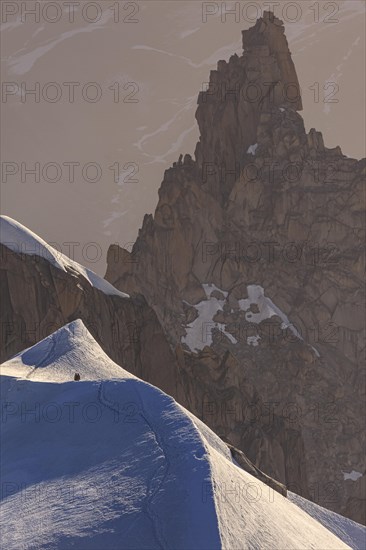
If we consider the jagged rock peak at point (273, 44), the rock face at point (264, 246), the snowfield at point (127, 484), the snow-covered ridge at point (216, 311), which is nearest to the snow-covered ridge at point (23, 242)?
the snowfield at point (127, 484)

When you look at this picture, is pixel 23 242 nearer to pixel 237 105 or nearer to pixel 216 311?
pixel 216 311

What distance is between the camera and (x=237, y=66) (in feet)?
496

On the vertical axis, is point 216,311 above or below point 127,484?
above

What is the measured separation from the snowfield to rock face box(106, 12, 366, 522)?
116085 mm

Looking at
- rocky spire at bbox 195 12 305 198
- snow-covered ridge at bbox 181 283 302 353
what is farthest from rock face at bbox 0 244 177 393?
rocky spire at bbox 195 12 305 198

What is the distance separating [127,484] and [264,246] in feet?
441

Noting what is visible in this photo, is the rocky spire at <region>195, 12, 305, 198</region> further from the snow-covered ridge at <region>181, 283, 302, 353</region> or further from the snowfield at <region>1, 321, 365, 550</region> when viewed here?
the snowfield at <region>1, 321, 365, 550</region>

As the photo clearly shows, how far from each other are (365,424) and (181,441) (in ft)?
403

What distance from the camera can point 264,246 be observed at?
14912cm

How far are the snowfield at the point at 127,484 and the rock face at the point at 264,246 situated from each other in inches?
4570

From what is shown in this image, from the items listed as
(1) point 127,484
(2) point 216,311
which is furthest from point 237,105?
(1) point 127,484

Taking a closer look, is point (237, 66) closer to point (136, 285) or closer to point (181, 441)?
point (136, 285)

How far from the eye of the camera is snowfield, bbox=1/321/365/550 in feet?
46.6

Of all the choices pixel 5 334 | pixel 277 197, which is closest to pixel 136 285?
pixel 277 197
